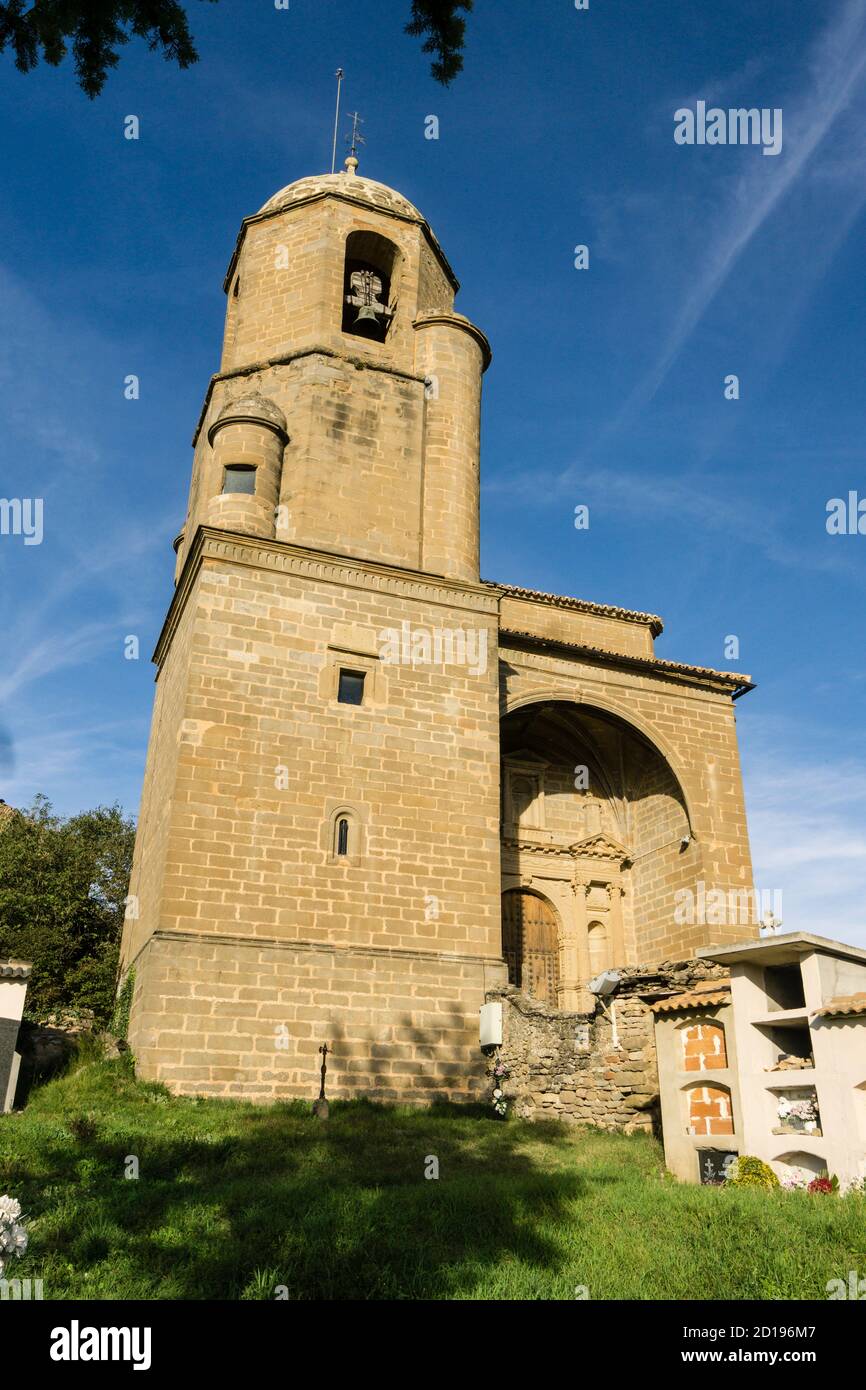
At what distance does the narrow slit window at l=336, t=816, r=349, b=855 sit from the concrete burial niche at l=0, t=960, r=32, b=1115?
13.7 ft

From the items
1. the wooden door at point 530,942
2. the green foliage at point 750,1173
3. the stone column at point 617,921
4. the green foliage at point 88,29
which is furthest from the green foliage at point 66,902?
the green foliage at point 88,29

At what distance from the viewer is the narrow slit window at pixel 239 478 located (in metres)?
16.4

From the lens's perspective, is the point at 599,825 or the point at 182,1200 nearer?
the point at 182,1200

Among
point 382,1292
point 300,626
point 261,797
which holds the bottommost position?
point 382,1292

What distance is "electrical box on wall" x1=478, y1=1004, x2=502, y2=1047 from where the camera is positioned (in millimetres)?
13492

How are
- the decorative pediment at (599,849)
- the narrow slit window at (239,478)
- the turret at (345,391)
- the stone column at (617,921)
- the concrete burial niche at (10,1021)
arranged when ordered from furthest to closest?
the decorative pediment at (599,849) → the stone column at (617,921) → the turret at (345,391) → the narrow slit window at (239,478) → the concrete burial niche at (10,1021)

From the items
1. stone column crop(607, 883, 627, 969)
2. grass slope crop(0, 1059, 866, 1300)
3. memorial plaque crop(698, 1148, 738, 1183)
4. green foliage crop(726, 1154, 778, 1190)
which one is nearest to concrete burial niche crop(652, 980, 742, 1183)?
memorial plaque crop(698, 1148, 738, 1183)

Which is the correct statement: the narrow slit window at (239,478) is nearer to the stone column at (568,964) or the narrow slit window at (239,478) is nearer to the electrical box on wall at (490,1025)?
the electrical box on wall at (490,1025)

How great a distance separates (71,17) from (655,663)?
1591cm

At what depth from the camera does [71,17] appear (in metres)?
5.34

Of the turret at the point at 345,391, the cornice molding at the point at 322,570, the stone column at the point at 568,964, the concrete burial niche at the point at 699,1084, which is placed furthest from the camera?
the stone column at the point at 568,964

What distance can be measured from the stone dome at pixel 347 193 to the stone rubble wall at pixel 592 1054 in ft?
46.9
